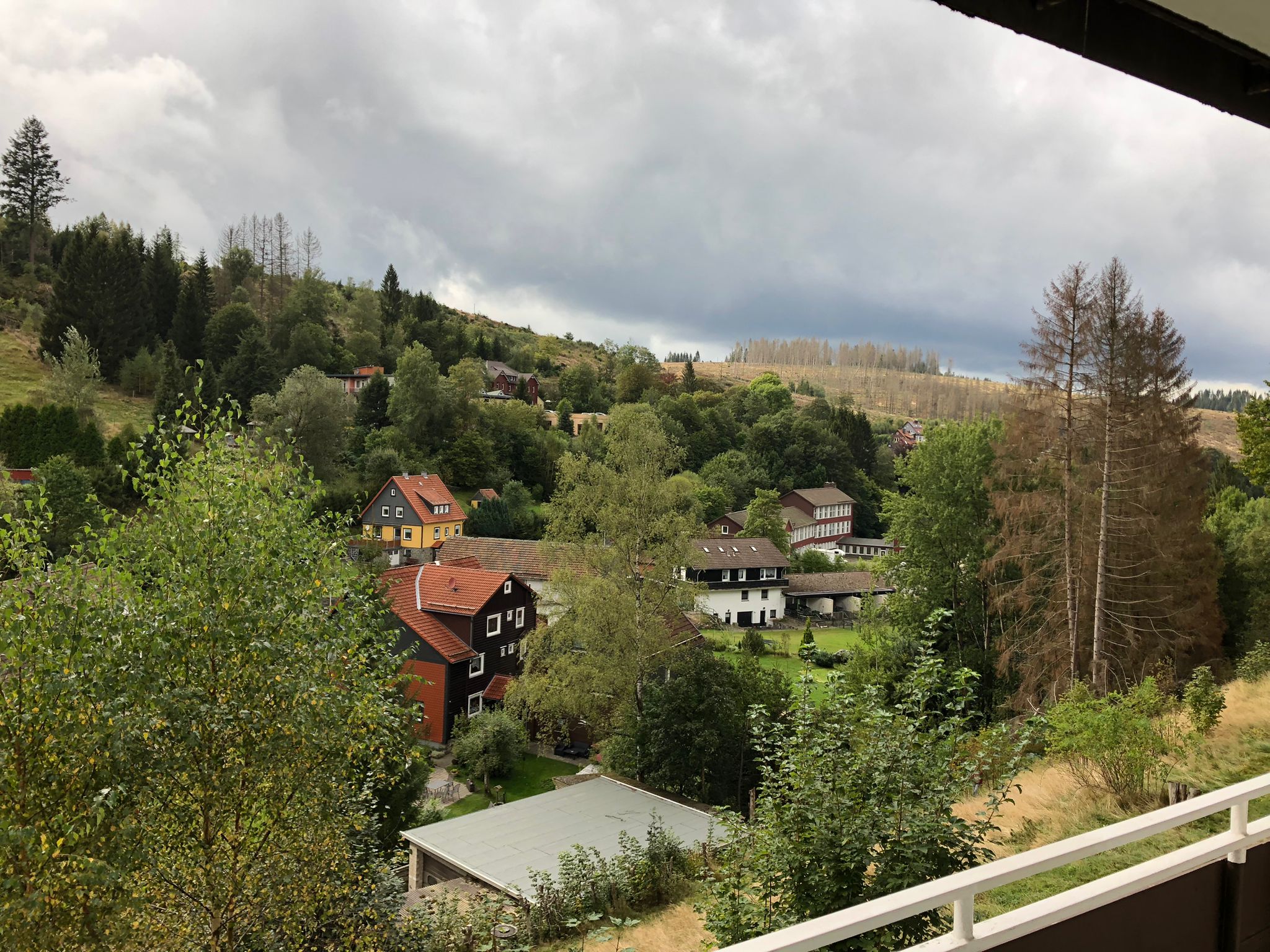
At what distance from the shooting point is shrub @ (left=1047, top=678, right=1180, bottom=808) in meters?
6.99

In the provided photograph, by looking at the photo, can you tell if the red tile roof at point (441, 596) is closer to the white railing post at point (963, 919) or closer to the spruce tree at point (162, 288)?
the white railing post at point (963, 919)

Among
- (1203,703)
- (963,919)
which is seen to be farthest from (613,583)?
(963,919)

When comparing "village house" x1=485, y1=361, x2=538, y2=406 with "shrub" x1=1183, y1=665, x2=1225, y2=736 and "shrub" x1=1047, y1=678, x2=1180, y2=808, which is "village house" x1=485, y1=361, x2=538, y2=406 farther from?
"shrub" x1=1047, y1=678, x2=1180, y2=808

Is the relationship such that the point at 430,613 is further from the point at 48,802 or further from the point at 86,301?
the point at 86,301

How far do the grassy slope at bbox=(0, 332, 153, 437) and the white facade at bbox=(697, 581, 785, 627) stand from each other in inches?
1247

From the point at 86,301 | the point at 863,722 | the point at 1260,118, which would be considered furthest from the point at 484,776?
the point at 86,301

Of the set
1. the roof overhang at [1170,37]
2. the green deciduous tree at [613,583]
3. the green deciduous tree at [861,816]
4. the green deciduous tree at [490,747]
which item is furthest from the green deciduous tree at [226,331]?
the roof overhang at [1170,37]

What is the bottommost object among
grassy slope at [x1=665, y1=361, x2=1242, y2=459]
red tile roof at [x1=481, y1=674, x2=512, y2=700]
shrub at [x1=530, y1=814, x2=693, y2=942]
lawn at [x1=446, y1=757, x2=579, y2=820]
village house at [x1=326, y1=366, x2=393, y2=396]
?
lawn at [x1=446, y1=757, x2=579, y2=820]

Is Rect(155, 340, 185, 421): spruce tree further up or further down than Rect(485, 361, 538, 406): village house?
further down

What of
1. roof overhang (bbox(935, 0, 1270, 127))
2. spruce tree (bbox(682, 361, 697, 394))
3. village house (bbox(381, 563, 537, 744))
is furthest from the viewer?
spruce tree (bbox(682, 361, 697, 394))

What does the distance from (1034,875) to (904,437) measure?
314 ft

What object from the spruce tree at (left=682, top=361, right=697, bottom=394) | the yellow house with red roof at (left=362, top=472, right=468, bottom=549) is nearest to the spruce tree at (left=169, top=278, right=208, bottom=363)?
the yellow house with red roof at (left=362, top=472, right=468, bottom=549)

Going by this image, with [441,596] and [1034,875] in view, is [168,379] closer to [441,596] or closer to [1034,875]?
[441,596]

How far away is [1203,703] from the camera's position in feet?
28.5
